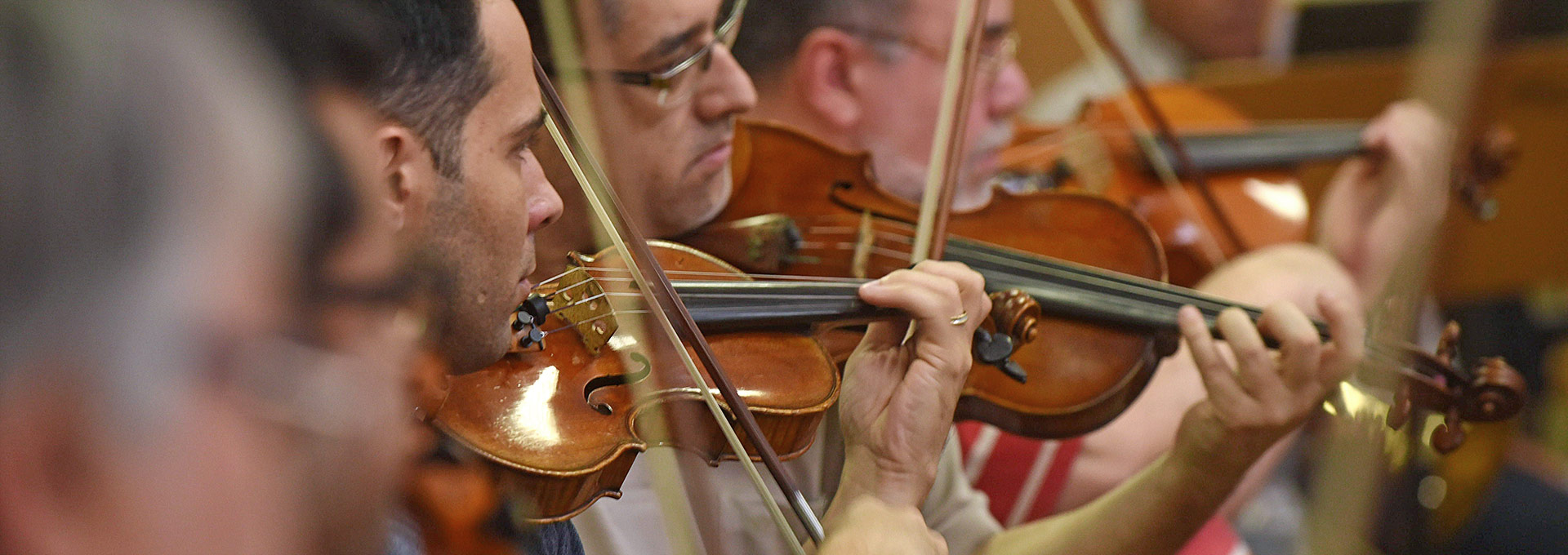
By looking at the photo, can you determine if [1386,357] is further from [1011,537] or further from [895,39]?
[895,39]

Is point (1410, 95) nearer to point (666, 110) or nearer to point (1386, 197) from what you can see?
point (1386, 197)

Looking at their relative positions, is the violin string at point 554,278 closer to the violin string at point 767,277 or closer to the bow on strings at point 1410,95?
the violin string at point 767,277

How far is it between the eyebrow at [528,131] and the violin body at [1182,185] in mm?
715

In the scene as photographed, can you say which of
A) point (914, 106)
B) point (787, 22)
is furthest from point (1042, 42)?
point (787, 22)

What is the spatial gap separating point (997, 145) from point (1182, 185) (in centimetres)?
32

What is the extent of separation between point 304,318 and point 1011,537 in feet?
1.89

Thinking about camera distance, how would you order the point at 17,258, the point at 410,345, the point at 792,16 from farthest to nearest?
the point at 792,16
the point at 410,345
the point at 17,258

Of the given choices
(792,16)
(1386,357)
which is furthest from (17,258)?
(1386,357)

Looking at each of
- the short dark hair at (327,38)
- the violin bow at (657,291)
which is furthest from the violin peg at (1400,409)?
the short dark hair at (327,38)

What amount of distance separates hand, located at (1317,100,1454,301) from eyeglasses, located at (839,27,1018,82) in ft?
1.42

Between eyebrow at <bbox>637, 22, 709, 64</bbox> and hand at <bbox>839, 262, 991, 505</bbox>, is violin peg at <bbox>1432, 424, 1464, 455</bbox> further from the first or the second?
eyebrow at <bbox>637, 22, 709, 64</bbox>

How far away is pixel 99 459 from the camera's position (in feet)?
0.85

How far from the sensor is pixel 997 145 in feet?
3.36

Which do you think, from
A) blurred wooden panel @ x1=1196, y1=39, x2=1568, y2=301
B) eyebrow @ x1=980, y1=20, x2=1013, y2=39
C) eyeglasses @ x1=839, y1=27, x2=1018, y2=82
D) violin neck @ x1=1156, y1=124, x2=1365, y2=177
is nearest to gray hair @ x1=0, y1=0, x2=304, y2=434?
eyeglasses @ x1=839, y1=27, x2=1018, y2=82
